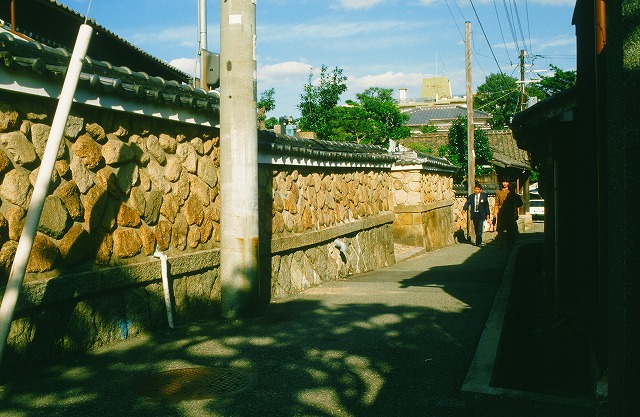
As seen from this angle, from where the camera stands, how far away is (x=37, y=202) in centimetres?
404

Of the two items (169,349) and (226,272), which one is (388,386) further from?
(226,272)

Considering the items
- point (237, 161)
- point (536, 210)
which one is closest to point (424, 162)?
point (237, 161)

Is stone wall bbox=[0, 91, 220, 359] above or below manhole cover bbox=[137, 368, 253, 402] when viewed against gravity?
above

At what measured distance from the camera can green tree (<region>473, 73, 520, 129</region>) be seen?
63181 millimetres

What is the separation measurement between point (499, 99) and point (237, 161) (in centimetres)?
5615

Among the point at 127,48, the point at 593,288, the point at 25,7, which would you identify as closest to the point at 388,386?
the point at 593,288

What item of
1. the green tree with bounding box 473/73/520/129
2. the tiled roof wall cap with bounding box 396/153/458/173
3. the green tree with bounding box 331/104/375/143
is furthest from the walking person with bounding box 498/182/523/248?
the green tree with bounding box 473/73/520/129

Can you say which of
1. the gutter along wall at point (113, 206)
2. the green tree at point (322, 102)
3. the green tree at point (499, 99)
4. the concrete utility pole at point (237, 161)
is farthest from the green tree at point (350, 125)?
the green tree at point (499, 99)

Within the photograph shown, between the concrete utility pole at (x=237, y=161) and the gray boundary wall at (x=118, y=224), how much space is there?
36cm

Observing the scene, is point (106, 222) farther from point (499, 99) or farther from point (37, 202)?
point (499, 99)

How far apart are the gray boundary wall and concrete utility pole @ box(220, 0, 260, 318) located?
0.36 m

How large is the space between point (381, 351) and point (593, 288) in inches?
71.2

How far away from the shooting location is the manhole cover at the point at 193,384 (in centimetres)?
438

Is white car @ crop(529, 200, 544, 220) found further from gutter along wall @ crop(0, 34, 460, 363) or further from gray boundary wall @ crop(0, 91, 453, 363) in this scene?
gutter along wall @ crop(0, 34, 460, 363)
